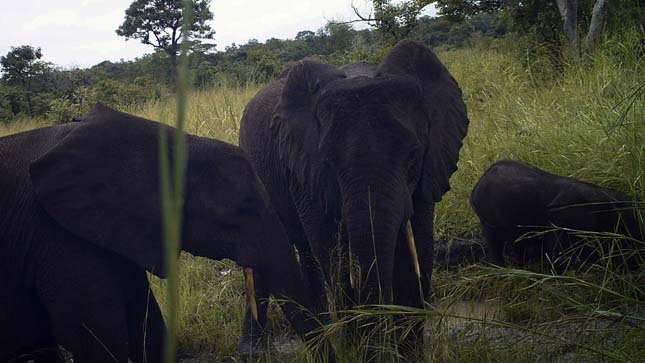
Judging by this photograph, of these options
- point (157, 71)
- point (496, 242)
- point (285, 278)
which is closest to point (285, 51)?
point (157, 71)

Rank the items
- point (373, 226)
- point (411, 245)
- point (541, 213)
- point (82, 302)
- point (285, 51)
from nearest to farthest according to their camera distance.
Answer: point (82, 302), point (373, 226), point (411, 245), point (541, 213), point (285, 51)

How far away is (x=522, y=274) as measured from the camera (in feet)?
7.05

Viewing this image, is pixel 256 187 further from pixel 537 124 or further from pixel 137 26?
pixel 137 26

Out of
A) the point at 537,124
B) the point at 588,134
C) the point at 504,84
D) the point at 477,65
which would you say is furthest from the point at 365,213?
the point at 477,65

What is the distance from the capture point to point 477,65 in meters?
10.0

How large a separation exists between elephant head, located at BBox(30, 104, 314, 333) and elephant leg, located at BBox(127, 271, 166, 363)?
0.22m

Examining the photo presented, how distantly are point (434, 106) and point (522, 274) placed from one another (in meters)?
1.37

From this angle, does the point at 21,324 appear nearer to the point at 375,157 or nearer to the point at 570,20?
the point at 375,157

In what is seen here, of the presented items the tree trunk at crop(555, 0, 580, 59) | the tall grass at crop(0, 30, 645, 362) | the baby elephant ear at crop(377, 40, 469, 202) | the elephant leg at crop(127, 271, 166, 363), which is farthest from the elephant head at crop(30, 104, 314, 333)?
the tree trunk at crop(555, 0, 580, 59)

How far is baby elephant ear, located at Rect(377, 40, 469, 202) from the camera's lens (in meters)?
3.29

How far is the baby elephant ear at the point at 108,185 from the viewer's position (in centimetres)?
259

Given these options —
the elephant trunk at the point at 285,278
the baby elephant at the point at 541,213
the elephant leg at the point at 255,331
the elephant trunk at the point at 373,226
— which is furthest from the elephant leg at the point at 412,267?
the baby elephant at the point at 541,213

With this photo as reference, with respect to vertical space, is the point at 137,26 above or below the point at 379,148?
above

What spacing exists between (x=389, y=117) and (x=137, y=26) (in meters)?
29.0
